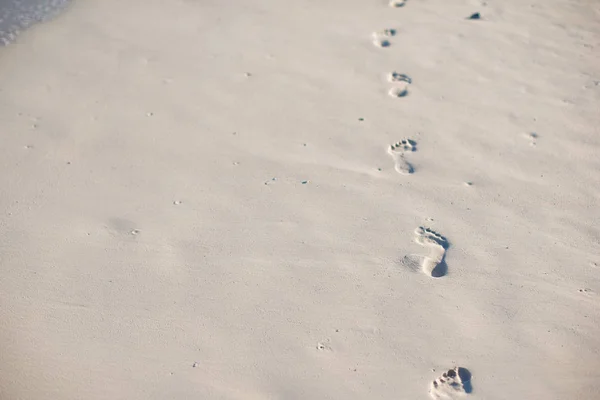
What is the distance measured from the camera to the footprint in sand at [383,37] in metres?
3.65

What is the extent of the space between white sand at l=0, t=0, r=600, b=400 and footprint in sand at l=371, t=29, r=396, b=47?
0.22ft

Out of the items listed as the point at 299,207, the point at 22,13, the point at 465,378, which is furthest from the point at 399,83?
the point at 22,13

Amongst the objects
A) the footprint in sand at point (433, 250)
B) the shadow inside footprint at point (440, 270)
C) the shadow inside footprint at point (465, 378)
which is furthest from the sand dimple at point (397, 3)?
the shadow inside footprint at point (465, 378)

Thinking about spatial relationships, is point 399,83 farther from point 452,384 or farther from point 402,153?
point 452,384

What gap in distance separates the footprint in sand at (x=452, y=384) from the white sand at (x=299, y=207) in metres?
0.02

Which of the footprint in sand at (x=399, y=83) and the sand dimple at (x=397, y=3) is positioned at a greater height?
the sand dimple at (x=397, y=3)

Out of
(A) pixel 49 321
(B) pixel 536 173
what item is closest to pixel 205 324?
(A) pixel 49 321

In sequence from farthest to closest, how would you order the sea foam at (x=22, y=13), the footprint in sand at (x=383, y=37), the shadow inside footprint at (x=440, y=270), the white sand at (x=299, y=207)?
the sea foam at (x=22, y=13) → the footprint in sand at (x=383, y=37) → the shadow inside footprint at (x=440, y=270) → the white sand at (x=299, y=207)

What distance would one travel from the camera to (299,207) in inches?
105

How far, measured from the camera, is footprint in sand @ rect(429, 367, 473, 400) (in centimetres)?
203

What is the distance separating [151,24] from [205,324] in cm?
248

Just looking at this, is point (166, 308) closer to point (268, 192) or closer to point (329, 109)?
point (268, 192)

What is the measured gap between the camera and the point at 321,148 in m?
2.96

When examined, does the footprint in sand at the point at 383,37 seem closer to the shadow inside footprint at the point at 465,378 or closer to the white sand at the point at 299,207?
the white sand at the point at 299,207
